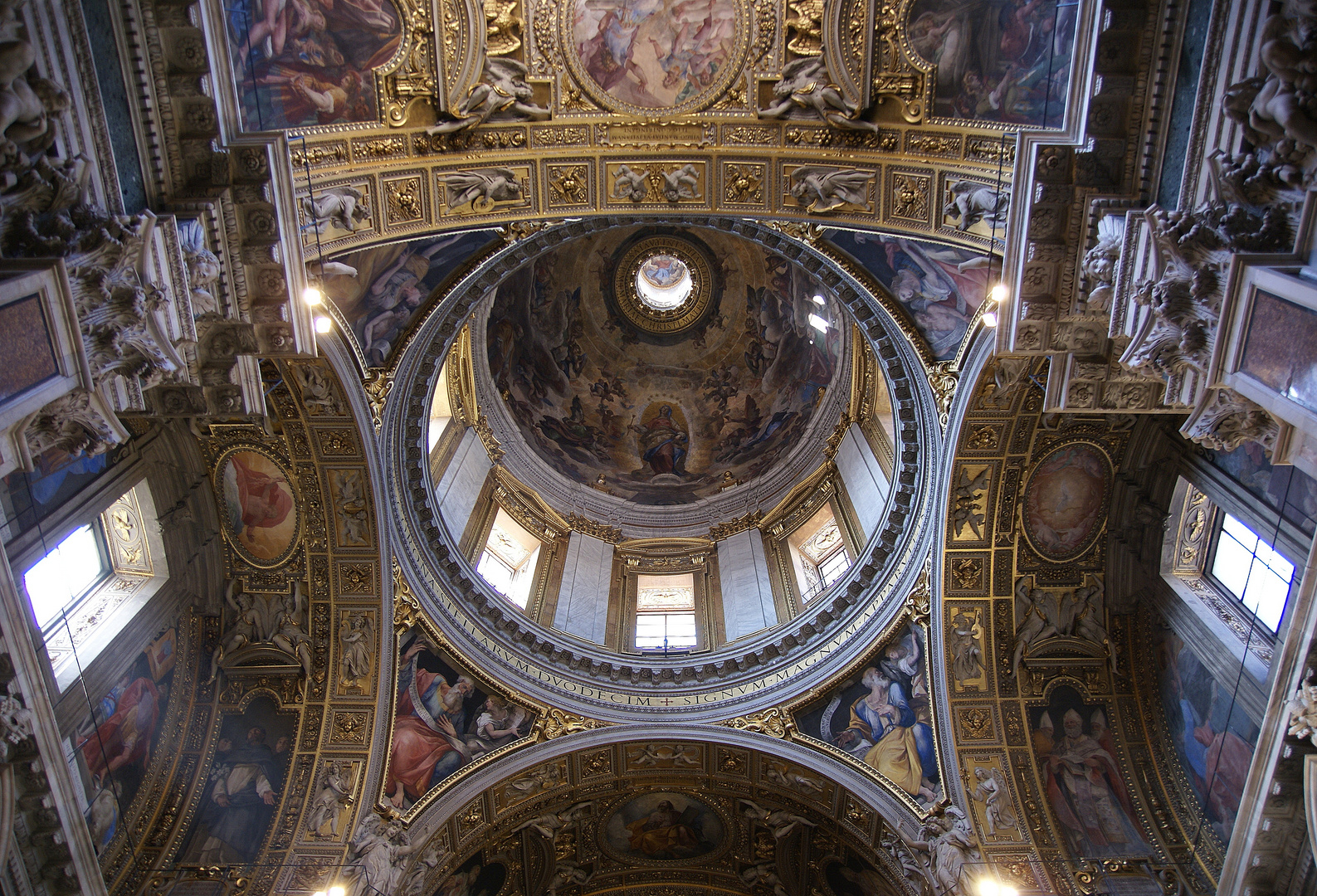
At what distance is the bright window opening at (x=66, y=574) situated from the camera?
11.5m

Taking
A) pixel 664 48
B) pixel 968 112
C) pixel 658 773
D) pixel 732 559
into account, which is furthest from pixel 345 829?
pixel 968 112

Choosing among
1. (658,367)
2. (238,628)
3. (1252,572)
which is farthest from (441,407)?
(1252,572)

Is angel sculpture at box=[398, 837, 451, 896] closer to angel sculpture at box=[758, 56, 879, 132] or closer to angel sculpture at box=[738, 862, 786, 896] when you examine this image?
angel sculpture at box=[738, 862, 786, 896]

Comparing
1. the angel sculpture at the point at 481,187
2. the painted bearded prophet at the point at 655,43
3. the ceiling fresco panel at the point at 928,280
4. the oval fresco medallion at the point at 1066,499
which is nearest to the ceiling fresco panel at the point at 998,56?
the ceiling fresco panel at the point at 928,280

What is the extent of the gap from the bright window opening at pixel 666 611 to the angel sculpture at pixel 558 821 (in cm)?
→ 385

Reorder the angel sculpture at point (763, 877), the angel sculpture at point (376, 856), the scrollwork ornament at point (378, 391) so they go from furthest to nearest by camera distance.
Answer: the angel sculpture at point (763, 877)
the scrollwork ornament at point (378, 391)
the angel sculpture at point (376, 856)

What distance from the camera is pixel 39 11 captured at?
6750 mm

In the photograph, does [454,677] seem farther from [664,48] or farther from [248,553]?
[664,48]

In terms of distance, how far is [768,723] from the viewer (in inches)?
601

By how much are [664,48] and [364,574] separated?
9567 mm

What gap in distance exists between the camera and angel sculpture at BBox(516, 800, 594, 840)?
50.6ft

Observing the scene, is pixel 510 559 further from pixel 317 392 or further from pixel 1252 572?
pixel 1252 572

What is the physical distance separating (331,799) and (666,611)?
8794mm

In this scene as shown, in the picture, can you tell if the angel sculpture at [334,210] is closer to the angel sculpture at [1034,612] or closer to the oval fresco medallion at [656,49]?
→ the oval fresco medallion at [656,49]
